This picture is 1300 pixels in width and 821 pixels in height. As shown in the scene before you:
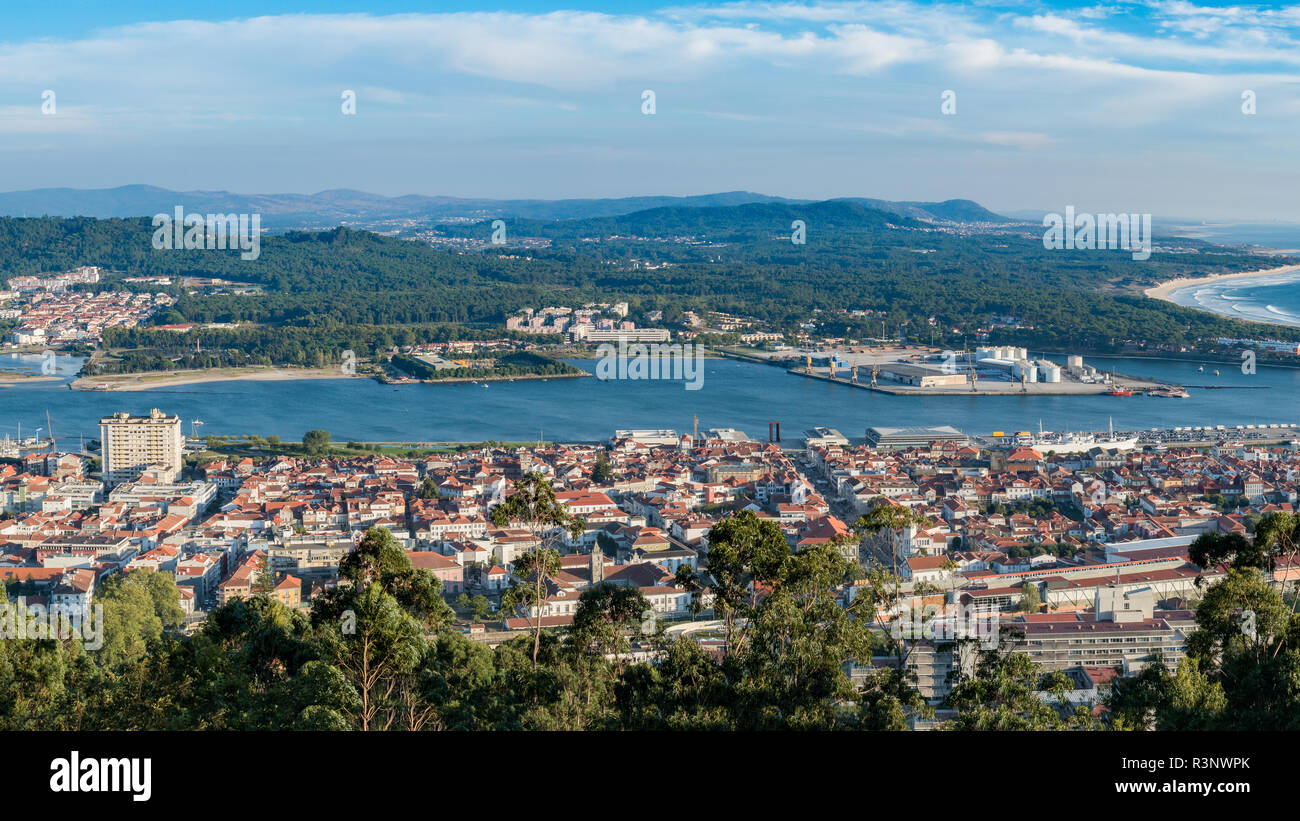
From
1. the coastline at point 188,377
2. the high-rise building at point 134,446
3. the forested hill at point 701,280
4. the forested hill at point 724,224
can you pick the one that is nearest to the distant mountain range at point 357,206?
the forested hill at point 724,224

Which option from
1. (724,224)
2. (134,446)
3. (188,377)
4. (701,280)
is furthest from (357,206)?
(134,446)

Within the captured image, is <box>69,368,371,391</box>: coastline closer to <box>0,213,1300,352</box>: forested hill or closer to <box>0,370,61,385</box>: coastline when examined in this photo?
<box>0,370,61,385</box>: coastline

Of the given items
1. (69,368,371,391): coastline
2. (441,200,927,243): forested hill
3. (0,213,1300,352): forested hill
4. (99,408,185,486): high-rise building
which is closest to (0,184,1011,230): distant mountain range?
(441,200,927,243): forested hill

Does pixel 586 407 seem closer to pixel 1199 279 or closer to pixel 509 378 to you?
pixel 509 378

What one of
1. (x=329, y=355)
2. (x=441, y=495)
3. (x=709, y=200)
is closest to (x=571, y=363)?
(x=329, y=355)
